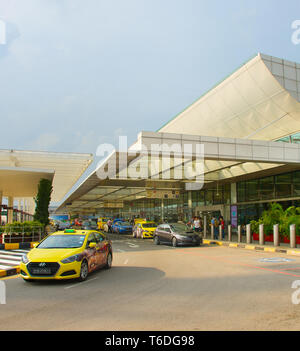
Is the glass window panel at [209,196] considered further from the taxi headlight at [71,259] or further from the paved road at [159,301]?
the taxi headlight at [71,259]

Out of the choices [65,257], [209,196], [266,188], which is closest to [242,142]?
[266,188]

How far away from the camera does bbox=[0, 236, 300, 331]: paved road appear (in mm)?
5582

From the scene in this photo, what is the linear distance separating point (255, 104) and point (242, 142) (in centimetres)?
532

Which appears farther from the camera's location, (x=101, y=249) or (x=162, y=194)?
(x=162, y=194)

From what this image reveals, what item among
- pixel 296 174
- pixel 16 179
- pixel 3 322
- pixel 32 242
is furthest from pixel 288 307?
pixel 16 179

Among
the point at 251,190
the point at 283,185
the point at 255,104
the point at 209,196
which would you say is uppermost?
the point at 255,104

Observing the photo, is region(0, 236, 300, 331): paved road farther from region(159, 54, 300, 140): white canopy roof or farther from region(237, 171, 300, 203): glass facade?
region(237, 171, 300, 203): glass facade

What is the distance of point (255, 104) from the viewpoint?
23.5 metres

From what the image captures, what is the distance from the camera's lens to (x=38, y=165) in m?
29.6

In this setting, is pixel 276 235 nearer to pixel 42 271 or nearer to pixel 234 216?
pixel 234 216

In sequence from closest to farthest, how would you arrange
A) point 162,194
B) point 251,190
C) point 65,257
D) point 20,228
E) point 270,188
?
point 65,257 < point 20,228 < point 270,188 < point 251,190 < point 162,194

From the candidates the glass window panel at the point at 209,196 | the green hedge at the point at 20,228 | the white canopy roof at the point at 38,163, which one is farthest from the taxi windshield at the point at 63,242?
the glass window panel at the point at 209,196
